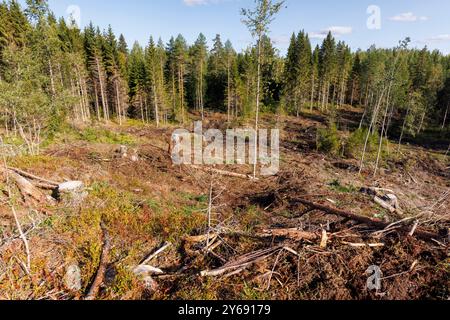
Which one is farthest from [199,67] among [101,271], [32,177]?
[101,271]

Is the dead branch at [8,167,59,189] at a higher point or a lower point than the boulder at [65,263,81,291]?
higher

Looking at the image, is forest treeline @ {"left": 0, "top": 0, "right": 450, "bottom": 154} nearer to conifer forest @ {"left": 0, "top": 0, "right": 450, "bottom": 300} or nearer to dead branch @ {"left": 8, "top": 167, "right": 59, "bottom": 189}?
conifer forest @ {"left": 0, "top": 0, "right": 450, "bottom": 300}

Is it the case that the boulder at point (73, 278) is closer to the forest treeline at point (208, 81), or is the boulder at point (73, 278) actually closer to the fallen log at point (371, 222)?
the fallen log at point (371, 222)

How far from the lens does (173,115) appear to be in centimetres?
4556

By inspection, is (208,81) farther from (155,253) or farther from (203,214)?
(155,253)

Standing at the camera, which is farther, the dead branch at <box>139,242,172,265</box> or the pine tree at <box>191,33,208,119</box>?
the pine tree at <box>191,33,208,119</box>

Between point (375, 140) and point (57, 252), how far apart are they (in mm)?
32498

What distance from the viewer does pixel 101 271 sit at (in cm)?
613

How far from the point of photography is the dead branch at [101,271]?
5509mm

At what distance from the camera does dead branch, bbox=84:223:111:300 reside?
551cm

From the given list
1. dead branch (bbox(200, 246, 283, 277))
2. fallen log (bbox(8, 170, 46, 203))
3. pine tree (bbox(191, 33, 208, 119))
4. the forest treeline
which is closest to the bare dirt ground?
dead branch (bbox(200, 246, 283, 277))

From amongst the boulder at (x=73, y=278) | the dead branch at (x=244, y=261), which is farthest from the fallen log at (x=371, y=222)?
the boulder at (x=73, y=278)

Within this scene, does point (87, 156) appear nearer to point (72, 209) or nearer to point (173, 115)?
point (72, 209)
